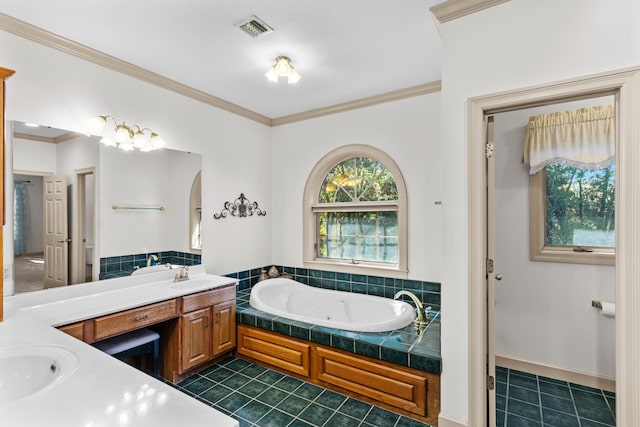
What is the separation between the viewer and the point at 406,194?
3244 millimetres

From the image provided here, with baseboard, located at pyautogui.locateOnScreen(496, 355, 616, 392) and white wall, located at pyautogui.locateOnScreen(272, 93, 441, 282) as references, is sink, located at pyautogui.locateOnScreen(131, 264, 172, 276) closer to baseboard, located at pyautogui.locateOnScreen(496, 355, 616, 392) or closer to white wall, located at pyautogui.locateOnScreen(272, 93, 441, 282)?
white wall, located at pyautogui.locateOnScreen(272, 93, 441, 282)

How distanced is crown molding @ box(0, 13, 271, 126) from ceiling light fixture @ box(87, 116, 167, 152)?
0.43 meters

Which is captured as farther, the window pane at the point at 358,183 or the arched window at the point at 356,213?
the window pane at the point at 358,183

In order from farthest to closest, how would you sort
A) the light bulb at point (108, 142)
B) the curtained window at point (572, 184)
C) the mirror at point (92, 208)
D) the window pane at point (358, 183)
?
the window pane at point (358, 183), the light bulb at point (108, 142), the curtained window at point (572, 184), the mirror at point (92, 208)

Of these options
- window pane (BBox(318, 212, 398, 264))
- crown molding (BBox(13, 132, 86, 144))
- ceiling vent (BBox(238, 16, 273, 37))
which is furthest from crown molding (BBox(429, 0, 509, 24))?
crown molding (BBox(13, 132, 86, 144))

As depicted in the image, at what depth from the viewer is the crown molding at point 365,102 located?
10.0 feet

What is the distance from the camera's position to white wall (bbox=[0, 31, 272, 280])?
212 cm

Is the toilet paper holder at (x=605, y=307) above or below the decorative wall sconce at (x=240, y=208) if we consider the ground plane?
below

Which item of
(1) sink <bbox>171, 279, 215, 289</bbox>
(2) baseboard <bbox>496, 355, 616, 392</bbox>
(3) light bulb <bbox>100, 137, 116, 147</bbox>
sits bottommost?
(2) baseboard <bbox>496, 355, 616, 392</bbox>

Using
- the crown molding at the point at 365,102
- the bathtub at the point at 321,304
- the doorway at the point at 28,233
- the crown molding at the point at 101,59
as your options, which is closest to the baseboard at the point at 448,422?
the bathtub at the point at 321,304

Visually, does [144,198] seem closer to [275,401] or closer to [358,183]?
[275,401]

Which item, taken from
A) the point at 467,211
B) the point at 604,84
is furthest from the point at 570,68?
the point at 467,211

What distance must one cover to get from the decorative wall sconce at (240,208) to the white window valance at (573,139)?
2.89m

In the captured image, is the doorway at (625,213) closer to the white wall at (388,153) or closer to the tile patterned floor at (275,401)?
the tile patterned floor at (275,401)
